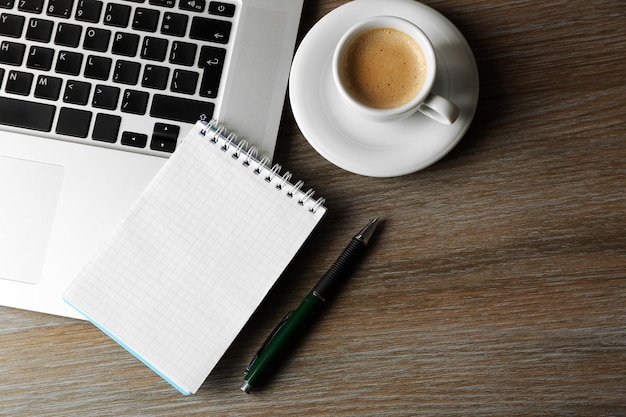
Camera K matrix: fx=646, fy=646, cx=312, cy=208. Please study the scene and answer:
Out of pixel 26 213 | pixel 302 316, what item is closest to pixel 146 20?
pixel 26 213

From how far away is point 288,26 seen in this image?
69 centimetres

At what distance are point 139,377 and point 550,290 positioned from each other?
442mm

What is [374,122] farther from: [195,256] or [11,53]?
[11,53]

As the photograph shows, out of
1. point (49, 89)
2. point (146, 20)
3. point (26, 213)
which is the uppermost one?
point (146, 20)

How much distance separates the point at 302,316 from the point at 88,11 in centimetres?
40

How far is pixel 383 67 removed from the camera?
0.65 metres

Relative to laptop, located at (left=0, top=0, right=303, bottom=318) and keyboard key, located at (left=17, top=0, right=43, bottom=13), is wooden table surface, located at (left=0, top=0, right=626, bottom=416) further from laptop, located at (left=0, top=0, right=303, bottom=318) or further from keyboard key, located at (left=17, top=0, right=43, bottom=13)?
keyboard key, located at (left=17, top=0, right=43, bottom=13)

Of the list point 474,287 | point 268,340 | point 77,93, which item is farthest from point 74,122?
point 474,287

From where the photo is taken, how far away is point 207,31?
69 cm

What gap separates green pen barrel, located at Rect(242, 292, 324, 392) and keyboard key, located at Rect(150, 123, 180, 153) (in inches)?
8.6

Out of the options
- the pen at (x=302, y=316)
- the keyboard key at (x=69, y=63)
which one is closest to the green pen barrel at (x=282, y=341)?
the pen at (x=302, y=316)

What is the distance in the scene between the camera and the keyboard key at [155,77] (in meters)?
0.69

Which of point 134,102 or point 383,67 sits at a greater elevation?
point 383,67

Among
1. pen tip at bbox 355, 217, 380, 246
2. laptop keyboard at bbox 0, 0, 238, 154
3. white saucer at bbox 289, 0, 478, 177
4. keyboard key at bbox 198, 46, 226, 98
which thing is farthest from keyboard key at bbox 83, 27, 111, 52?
pen tip at bbox 355, 217, 380, 246
